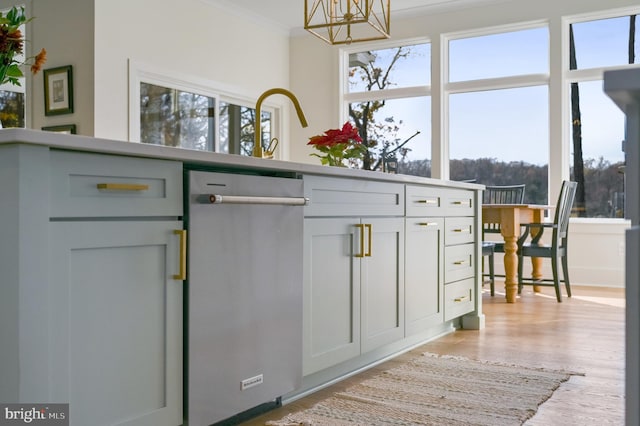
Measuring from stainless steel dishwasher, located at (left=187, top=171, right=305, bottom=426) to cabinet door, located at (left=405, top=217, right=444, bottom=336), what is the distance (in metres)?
0.98

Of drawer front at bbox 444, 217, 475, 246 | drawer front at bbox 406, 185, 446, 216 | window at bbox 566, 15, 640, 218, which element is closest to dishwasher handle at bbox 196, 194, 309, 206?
drawer front at bbox 406, 185, 446, 216

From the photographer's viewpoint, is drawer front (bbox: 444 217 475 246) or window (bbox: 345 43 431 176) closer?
drawer front (bbox: 444 217 475 246)

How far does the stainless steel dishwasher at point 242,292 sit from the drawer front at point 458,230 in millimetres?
1527

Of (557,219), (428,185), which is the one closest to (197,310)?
(428,185)

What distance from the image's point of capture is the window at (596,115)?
626cm

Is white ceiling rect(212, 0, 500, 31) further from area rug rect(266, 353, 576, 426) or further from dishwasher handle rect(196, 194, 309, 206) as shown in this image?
dishwasher handle rect(196, 194, 309, 206)

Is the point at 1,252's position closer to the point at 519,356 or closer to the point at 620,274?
the point at 519,356

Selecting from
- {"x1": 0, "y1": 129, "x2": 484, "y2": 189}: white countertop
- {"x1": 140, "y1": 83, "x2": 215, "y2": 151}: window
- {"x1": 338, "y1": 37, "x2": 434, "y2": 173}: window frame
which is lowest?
{"x1": 0, "y1": 129, "x2": 484, "y2": 189}: white countertop

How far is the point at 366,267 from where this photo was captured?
2732 millimetres

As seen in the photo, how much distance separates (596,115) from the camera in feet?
20.9

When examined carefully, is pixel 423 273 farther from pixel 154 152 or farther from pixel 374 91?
pixel 374 91

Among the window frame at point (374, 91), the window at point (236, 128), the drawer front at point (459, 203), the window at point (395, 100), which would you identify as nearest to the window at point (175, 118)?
the window at point (236, 128)

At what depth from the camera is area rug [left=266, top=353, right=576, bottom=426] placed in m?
2.16

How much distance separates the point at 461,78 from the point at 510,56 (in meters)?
0.55
